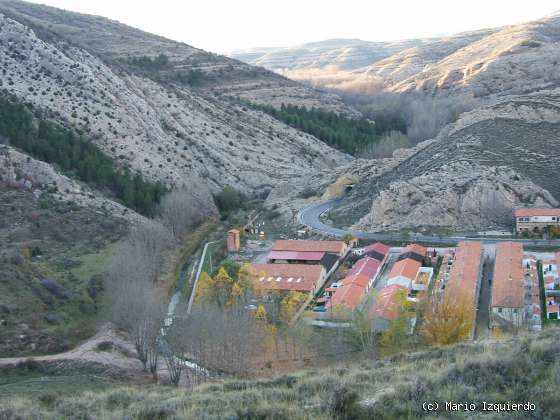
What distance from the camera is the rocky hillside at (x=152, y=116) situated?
156 ft

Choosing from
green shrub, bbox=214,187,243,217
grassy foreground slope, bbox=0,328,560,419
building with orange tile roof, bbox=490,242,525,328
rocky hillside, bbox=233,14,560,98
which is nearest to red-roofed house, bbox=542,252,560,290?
building with orange tile roof, bbox=490,242,525,328

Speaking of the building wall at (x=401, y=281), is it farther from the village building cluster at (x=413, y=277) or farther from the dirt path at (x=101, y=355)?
the dirt path at (x=101, y=355)

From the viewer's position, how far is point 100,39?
3278 inches

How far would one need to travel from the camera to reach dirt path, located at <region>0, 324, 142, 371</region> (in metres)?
21.5

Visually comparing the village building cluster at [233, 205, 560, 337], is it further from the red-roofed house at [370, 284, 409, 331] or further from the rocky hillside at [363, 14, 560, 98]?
Answer: the rocky hillside at [363, 14, 560, 98]

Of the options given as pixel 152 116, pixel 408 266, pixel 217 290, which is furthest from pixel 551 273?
pixel 152 116

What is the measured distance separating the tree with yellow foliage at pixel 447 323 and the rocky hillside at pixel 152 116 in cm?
2800

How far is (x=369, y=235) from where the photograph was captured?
38.0 meters

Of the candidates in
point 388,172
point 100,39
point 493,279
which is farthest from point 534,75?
point 493,279

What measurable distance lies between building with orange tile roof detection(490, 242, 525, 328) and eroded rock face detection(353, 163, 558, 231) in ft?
20.3

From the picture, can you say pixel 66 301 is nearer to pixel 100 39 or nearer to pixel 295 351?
pixel 295 351

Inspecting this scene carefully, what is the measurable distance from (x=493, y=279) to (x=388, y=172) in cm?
2002

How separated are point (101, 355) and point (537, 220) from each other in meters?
23.9

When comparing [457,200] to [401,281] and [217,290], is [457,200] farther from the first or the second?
[217,290]
